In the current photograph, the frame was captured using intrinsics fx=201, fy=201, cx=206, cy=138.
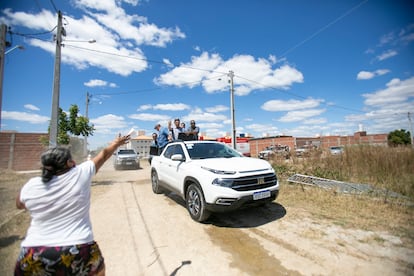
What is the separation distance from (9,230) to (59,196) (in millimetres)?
3920

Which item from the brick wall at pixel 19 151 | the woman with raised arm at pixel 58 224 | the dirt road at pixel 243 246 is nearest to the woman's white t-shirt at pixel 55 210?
the woman with raised arm at pixel 58 224

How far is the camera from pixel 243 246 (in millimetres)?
3234

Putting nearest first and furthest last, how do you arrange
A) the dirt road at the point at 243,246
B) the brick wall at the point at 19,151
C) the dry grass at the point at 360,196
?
1. the dirt road at the point at 243,246
2. the dry grass at the point at 360,196
3. the brick wall at the point at 19,151

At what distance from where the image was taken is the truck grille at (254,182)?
12.2ft

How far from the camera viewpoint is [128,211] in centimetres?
508

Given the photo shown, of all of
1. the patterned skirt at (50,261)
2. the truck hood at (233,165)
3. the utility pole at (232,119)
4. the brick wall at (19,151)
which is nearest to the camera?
the patterned skirt at (50,261)

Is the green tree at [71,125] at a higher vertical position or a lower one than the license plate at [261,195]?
higher

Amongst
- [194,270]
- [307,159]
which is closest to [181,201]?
[194,270]

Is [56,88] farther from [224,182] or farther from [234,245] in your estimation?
[234,245]

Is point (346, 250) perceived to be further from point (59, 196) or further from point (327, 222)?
point (59, 196)

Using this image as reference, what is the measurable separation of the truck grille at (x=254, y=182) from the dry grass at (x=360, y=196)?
49.5 inches

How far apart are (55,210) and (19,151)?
56.5 feet

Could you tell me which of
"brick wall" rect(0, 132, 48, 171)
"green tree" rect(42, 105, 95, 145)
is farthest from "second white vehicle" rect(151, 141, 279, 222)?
"brick wall" rect(0, 132, 48, 171)

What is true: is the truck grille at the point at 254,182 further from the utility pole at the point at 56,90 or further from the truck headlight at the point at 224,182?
the utility pole at the point at 56,90
